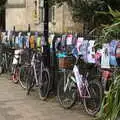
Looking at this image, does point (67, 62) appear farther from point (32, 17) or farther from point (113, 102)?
point (32, 17)

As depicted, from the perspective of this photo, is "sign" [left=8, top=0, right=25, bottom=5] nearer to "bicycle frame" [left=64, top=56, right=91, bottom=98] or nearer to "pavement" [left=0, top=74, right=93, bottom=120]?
"pavement" [left=0, top=74, right=93, bottom=120]

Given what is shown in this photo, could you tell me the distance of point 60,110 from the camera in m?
7.97

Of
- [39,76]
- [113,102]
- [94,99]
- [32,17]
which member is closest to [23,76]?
A: [39,76]

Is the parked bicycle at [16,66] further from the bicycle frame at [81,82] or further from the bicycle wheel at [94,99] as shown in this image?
the bicycle wheel at [94,99]

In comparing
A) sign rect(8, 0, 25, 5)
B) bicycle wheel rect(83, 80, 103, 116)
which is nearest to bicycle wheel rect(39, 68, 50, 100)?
bicycle wheel rect(83, 80, 103, 116)

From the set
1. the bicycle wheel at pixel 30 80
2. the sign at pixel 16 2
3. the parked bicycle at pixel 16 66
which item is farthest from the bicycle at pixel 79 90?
the sign at pixel 16 2

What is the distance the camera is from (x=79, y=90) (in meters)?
7.48

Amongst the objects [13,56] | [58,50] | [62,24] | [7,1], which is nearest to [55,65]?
[58,50]

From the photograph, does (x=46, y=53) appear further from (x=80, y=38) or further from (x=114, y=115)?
(x=114, y=115)

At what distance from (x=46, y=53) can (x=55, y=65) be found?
373 mm

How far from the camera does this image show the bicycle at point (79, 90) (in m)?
7.11

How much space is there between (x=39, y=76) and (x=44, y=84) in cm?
23

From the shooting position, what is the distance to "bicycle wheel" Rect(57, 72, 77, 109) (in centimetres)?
783

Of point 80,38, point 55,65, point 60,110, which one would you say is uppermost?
point 80,38
